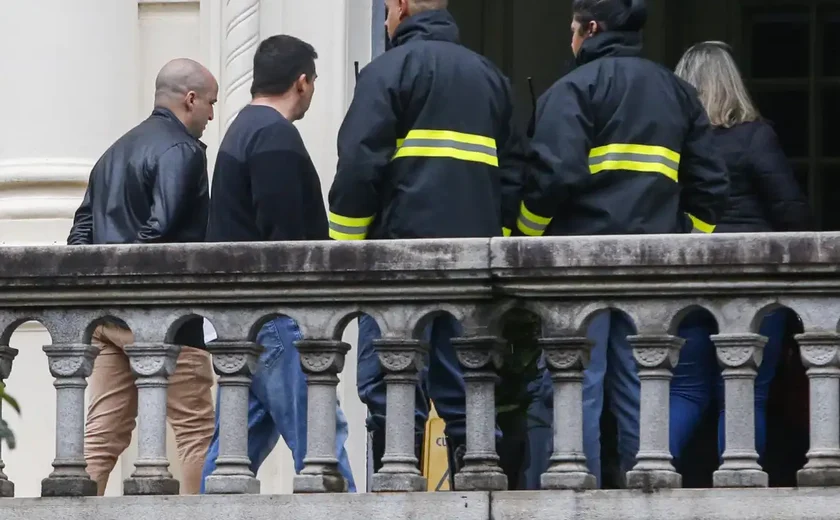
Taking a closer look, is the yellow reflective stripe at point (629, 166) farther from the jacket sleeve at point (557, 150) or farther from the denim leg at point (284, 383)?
the denim leg at point (284, 383)

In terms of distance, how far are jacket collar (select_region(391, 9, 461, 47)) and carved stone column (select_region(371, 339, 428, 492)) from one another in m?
1.22

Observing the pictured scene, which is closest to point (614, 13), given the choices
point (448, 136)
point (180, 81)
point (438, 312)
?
point (448, 136)

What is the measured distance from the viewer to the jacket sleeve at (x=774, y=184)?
946 cm

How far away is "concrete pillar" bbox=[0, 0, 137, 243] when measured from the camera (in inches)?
417

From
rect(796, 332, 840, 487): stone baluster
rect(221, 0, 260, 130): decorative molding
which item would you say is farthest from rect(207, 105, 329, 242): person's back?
rect(221, 0, 260, 130): decorative molding

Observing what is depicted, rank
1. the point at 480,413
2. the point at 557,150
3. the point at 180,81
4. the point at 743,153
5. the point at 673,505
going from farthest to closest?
the point at 180,81
the point at 743,153
the point at 557,150
the point at 480,413
the point at 673,505

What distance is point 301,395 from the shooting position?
853cm

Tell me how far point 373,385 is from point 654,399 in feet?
3.23

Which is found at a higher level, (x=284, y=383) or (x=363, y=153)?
(x=363, y=153)

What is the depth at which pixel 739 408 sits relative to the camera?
308 inches

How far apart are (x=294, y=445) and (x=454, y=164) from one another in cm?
101

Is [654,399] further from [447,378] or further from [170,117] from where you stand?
[170,117]

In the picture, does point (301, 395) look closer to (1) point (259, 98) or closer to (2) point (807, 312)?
(1) point (259, 98)

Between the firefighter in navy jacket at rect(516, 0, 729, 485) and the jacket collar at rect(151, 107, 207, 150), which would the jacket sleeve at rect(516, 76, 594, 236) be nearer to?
the firefighter in navy jacket at rect(516, 0, 729, 485)
